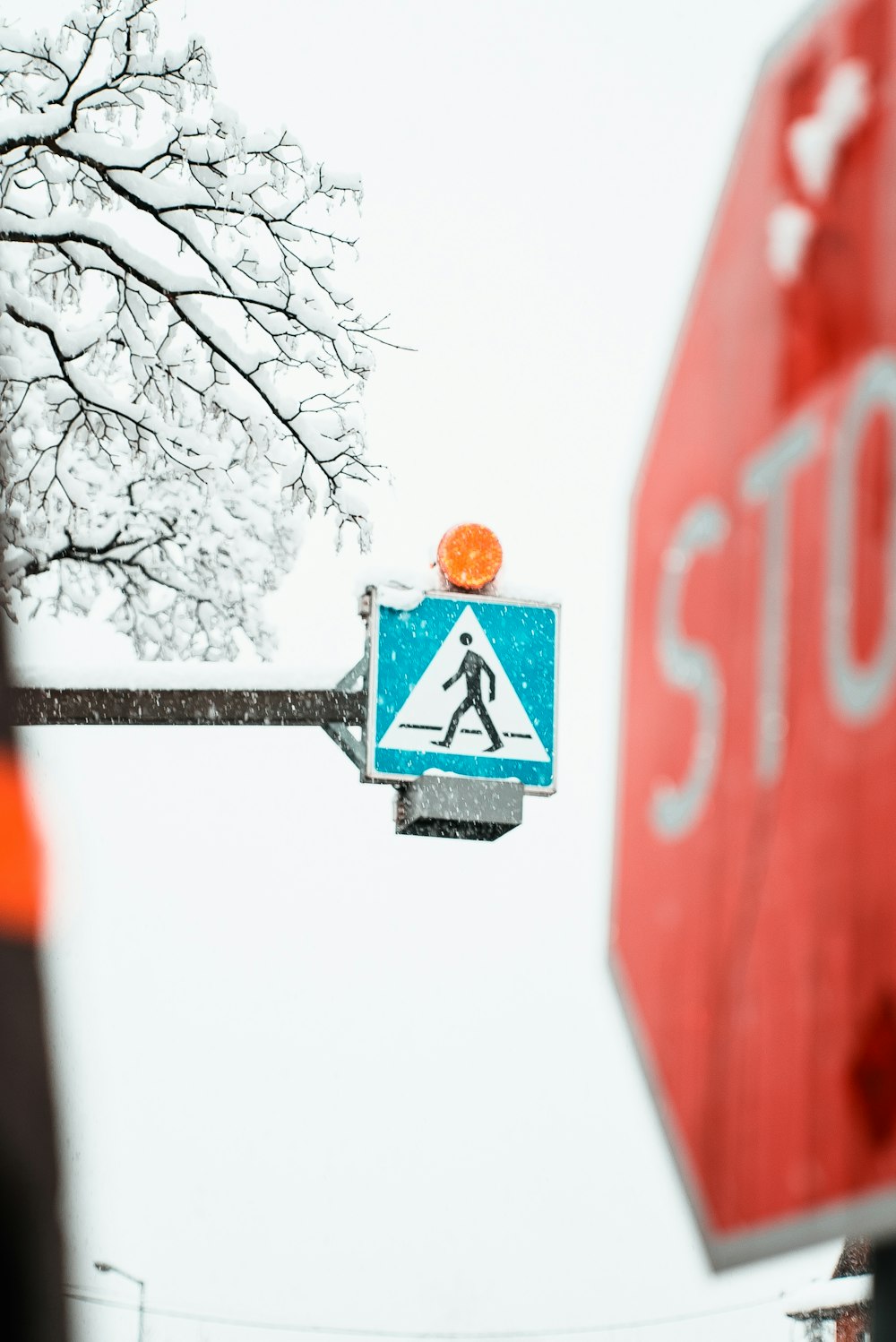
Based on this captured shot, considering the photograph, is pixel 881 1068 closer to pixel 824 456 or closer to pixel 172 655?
pixel 824 456

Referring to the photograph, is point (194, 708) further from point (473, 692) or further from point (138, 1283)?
point (138, 1283)

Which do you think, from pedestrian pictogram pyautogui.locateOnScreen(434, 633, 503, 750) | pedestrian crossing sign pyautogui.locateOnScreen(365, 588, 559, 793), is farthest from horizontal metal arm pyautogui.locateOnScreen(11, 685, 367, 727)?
pedestrian pictogram pyautogui.locateOnScreen(434, 633, 503, 750)

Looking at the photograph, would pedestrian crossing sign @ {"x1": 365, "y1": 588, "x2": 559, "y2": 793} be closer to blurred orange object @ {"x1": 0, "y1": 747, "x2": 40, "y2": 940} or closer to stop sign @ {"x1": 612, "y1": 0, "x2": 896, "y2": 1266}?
blurred orange object @ {"x1": 0, "y1": 747, "x2": 40, "y2": 940}

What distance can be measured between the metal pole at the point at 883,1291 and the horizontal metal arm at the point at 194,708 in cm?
453

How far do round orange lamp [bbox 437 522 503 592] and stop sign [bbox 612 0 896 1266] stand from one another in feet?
12.2

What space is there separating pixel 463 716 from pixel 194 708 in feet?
2.97

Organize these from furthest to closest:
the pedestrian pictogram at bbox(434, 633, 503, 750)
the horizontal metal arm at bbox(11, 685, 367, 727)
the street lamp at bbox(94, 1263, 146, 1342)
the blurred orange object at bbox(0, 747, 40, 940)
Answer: the street lamp at bbox(94, 1263, 146, 1342) → the pedestrian pictogram at bbox(434, 633, 503, 750) → the horizontal metal arm at bbox(11, 685, 367, 727) → the blurred orange object at bbox(0, 747, 40, 940)

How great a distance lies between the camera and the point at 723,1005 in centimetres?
141

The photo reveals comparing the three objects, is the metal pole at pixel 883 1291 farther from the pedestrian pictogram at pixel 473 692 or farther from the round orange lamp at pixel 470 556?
the pedestrian pictogram at pixel 473 692

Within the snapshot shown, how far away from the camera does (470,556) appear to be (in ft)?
17.7

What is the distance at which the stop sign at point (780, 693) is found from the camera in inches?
48.2

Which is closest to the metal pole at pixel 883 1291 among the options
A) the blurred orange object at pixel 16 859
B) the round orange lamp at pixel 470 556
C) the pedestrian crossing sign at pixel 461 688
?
the blurred orange object at pixel 16 859

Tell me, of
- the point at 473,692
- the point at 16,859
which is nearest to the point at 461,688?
the point at 473,692

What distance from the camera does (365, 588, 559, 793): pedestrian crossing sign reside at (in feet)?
18.7
